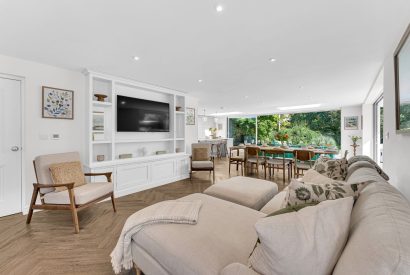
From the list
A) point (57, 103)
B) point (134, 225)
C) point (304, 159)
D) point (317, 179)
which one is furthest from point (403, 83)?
point (57, 103)

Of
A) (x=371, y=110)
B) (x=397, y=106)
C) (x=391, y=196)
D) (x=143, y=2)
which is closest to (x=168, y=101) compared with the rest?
(x=143, y=2)

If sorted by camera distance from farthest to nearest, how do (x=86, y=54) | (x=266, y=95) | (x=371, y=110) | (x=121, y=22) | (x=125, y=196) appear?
(x=371, y=110) < (x=266, y=95) < (x=125, y=196) < (x=86, y=54) < (x=121, y=22)

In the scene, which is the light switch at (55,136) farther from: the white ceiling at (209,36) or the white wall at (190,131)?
the white wall at (190,131)

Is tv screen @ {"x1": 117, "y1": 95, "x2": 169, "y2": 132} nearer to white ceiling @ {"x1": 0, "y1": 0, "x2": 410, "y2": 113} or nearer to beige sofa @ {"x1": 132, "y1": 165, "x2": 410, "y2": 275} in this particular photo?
white ceiling @ {"x1": 0, "y1": 0, "x2": 410, "y2": 113}

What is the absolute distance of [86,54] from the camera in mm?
2568

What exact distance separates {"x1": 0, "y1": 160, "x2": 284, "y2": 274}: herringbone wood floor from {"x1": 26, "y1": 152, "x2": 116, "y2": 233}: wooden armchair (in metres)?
0.19

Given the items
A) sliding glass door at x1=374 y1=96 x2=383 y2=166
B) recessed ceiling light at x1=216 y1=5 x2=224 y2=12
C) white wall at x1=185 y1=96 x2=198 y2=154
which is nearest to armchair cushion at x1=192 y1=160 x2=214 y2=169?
white wall at x1=185 y1=96 x2=198 y2=154

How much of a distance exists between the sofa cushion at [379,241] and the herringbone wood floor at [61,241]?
184 cm

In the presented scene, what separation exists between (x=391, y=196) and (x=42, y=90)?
4.19 meters

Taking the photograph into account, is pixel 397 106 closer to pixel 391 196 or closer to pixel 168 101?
pixel 391 196

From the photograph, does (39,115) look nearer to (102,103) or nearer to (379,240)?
(102,103)

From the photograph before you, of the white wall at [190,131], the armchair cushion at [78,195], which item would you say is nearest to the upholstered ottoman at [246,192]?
the armchair cushion at [78,195]

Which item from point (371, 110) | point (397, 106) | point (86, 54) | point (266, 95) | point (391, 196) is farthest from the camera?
point (371, 110)

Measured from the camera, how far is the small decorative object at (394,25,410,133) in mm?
1671
